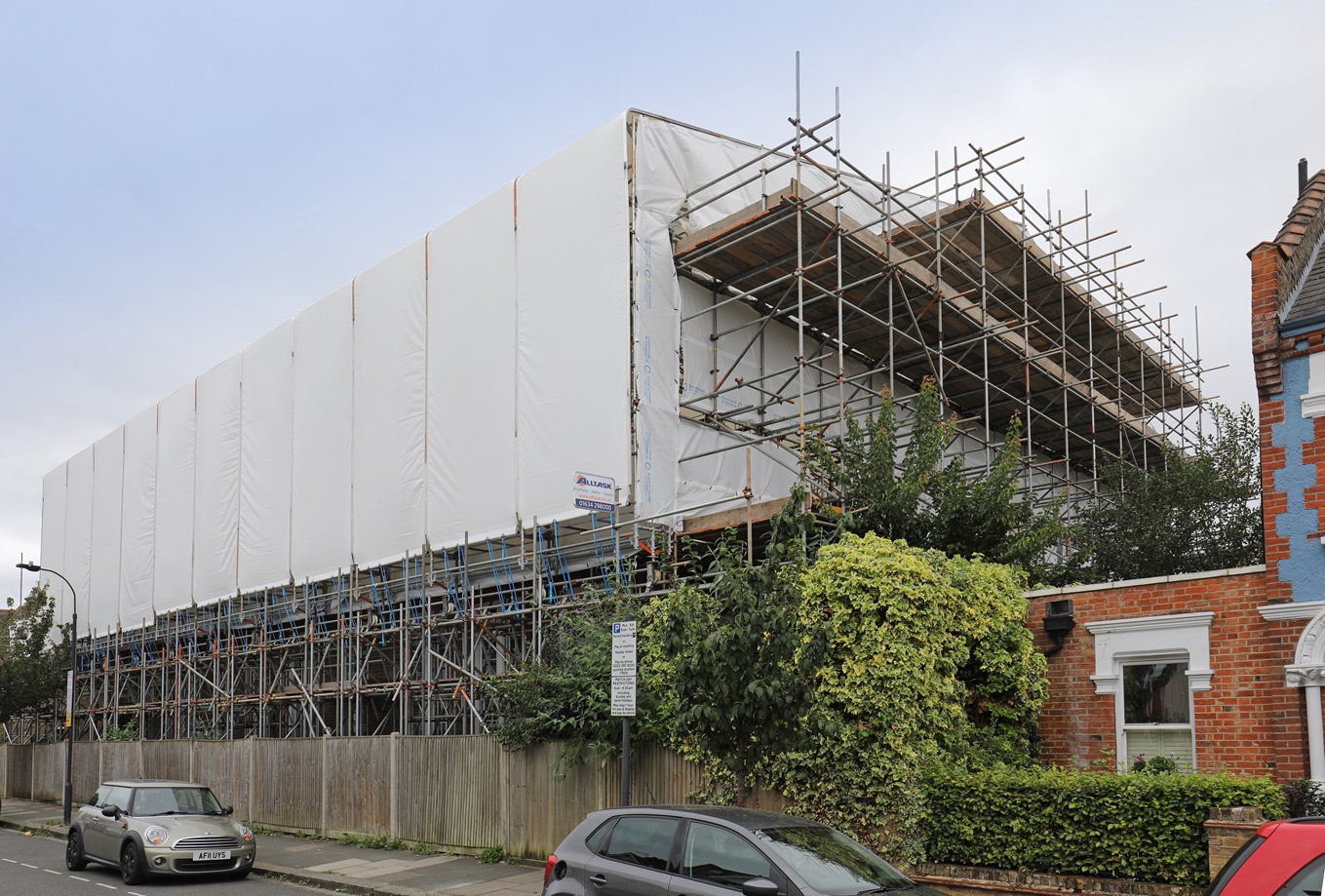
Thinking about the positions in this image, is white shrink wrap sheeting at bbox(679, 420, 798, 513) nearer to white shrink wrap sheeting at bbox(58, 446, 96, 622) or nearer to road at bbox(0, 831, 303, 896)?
road at bbox(0, 831, 303, 896)

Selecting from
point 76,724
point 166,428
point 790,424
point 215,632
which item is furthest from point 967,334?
point 76,724

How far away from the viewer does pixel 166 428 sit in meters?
36.2

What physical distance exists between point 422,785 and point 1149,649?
11290 mm

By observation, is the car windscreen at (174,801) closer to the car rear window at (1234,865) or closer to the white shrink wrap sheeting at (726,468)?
the white shrink wrap sheeting at (726,468)

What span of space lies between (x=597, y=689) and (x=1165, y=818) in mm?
7138

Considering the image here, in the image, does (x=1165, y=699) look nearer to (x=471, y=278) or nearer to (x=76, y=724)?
(x=471, y=278)

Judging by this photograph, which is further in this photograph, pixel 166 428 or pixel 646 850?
pixel 166 428

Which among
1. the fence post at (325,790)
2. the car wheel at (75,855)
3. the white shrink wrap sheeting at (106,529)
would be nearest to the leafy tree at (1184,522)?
the fence post at (325,790)

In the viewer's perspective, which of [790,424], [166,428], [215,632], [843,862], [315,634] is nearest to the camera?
[843,862]

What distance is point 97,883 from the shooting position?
1670 cm

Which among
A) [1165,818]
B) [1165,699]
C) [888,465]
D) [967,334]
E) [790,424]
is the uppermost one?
[967,334]

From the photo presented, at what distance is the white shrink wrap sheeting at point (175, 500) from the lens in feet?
112

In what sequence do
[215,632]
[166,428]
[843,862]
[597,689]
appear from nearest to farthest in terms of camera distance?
1. [843,862]
2. [597,689]
3. [215,632]
4. [166,428]

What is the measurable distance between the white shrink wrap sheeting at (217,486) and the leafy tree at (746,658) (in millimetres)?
22945
